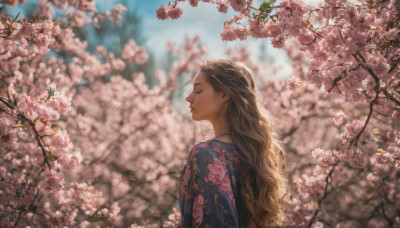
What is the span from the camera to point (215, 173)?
1.53 m

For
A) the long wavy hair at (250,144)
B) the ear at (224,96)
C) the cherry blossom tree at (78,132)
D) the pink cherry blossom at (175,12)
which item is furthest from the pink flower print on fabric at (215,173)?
the pink cherry blossom at (175,12)

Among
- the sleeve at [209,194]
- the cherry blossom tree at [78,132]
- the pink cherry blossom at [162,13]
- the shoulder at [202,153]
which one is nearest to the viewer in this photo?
the sleeve at [209,194]

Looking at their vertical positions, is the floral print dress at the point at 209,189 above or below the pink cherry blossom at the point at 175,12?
below

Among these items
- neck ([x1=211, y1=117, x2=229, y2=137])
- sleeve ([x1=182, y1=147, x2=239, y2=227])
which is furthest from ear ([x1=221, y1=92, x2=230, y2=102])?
sleeve ([x1=182, y1=147, x2=239, y2=227])

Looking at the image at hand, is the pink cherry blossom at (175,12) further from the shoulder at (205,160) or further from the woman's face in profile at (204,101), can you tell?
the shoulder at (205,160)

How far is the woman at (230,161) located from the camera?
149cm

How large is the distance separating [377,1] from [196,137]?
6321 mm

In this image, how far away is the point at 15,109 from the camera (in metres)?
2.06

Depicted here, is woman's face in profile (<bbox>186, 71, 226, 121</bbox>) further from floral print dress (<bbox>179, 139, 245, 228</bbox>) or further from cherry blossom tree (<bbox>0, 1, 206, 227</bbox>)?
cherry blossom tree (<bbox>0, 1, 206, 227</bbox>)

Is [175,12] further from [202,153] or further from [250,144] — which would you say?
[202,153]

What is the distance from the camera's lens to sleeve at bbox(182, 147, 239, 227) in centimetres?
144

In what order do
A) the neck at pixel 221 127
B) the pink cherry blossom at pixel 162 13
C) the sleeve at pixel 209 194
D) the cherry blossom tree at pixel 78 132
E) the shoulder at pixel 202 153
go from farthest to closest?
1. the pink cherry blossom at pixel 162 13
2. the cherry blossom tree at pixel 78 132
3. the neck at pixel 221 127
4. the shoulder at pixel 202 153
5. the sleeve at pixel 209 194

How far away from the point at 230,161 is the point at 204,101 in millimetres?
420

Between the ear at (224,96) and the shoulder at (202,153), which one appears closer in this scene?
the shoulder at (202,153)
